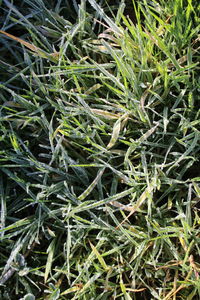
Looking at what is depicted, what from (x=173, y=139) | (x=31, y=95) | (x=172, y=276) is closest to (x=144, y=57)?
(x=173, y=139)

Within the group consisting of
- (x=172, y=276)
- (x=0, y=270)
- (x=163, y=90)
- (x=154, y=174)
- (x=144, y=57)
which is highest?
(x=144, y=57)

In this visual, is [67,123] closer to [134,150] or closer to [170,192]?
[134,150]

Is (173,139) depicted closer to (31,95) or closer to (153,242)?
(153,242)

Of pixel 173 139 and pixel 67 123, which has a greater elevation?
pixel 67 123

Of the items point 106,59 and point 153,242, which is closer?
point 153,242

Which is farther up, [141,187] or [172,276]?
[141,187]

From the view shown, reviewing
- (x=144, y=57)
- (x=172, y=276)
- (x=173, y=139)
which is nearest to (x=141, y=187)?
(x=173, y=139)
